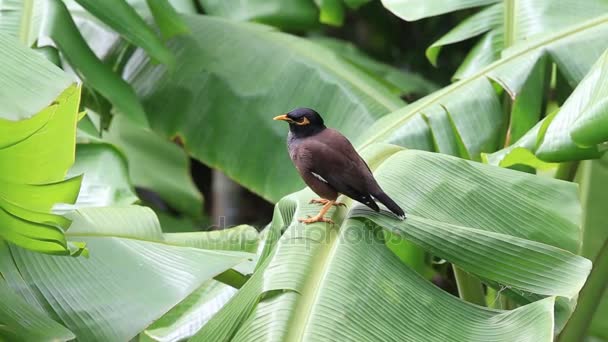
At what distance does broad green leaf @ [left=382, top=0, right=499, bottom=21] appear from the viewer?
9.58ft

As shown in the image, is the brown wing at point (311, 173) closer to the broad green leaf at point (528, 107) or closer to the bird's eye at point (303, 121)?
the bird's eye at point (303, 121)

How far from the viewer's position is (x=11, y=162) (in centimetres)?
168

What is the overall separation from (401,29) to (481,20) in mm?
2436

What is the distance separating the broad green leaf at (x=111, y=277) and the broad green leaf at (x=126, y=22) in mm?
854

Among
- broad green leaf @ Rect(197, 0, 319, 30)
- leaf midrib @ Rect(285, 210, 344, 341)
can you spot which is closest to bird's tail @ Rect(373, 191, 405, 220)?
leaf midrib @ Rect(285, 210, 344, 341)

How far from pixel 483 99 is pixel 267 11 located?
Answer: 57.9 inches

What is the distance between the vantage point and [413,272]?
188cm

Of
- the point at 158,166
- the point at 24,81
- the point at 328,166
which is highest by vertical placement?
the point at 24,81

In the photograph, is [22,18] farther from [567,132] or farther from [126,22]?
[567,132]

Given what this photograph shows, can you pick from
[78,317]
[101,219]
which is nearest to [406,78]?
[101,219]

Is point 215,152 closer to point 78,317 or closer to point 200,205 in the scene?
point 200,205

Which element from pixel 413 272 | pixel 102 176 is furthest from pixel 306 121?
pixel 102 176

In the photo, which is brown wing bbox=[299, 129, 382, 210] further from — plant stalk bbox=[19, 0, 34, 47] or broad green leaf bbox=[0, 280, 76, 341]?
plant stalk bbox=[19, 0, 34, 47]

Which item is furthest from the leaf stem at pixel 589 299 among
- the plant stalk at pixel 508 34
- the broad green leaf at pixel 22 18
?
the broad green leaf at pixel 22 18
